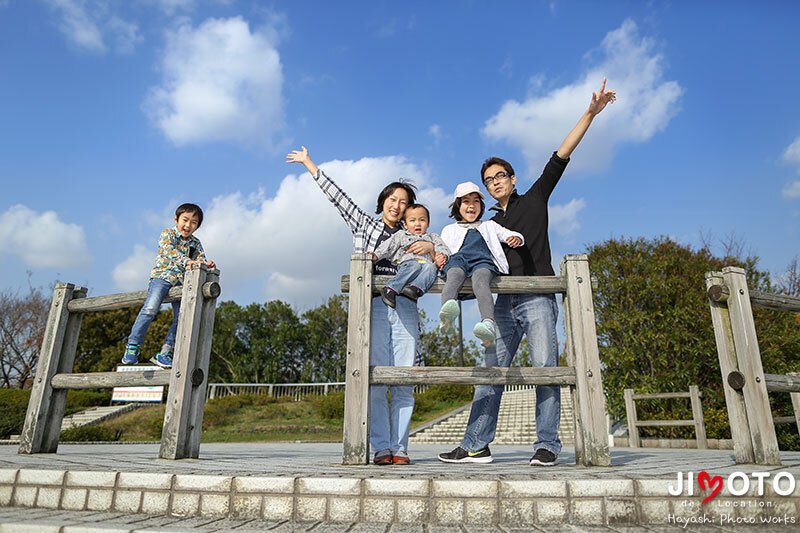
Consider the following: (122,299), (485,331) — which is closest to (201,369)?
(122,299)

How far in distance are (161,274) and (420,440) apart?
1358 cm

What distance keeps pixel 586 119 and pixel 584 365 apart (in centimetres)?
188

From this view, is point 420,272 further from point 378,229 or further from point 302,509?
point 302,509

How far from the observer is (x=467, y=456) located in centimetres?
369

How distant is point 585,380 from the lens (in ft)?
10.9

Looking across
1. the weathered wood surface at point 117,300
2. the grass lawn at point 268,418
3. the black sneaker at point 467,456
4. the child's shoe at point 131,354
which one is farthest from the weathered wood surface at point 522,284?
the grass lawn at point 268,418

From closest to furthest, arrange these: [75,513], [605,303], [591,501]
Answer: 1. [591,501]
2. [75,513]
3. [605,303]

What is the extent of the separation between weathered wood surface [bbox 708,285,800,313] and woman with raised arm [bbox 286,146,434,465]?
223 cm

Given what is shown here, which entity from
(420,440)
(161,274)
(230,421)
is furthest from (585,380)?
(230,421)

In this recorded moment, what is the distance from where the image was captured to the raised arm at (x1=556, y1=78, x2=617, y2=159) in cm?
375

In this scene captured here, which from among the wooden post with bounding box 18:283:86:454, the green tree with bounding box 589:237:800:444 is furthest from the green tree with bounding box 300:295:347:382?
the wooden post with bounding box 18:283:86:454

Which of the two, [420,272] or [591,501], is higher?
[420,272]

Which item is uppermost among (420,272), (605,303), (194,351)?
(605,303)

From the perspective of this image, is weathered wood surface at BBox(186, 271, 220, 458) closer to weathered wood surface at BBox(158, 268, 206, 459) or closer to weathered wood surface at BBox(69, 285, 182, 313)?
weathered wood surface at BBox(158, 268, 206, 459)
